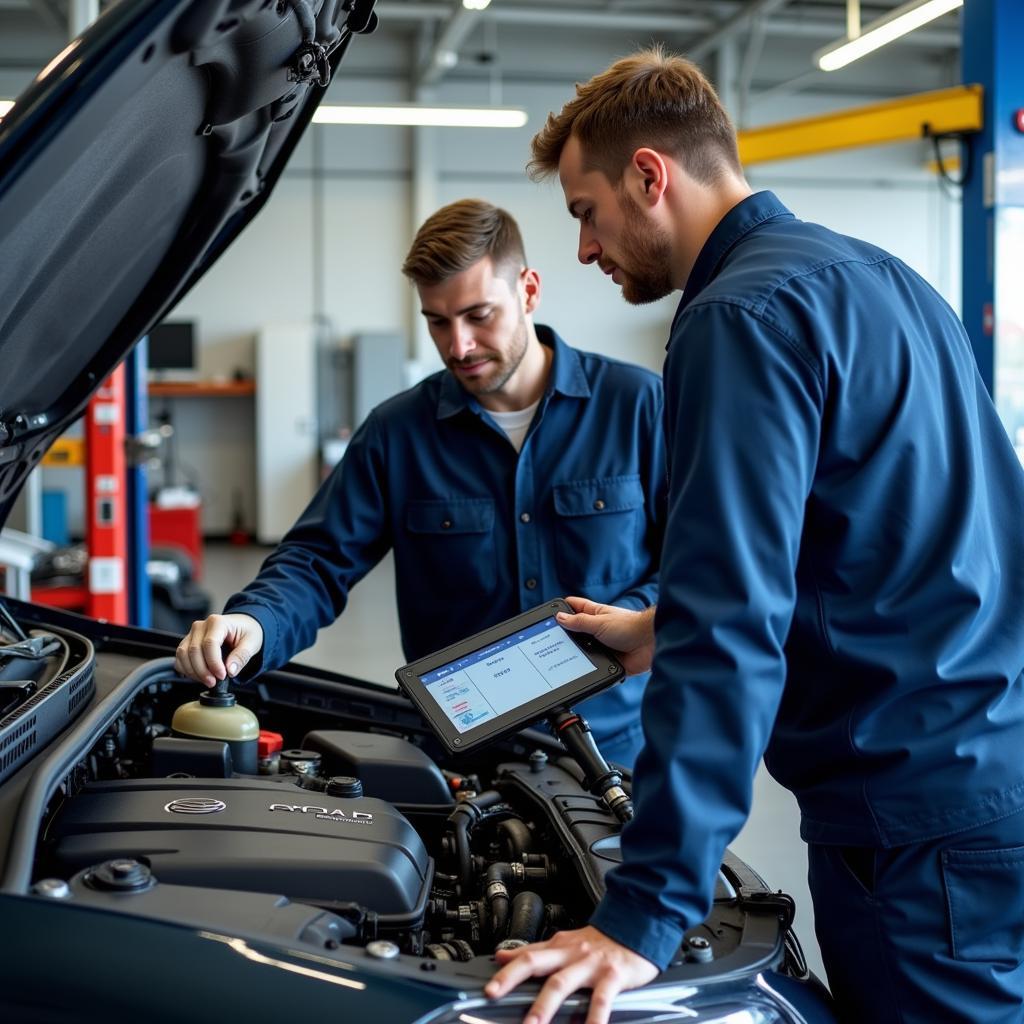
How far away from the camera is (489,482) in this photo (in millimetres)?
2070

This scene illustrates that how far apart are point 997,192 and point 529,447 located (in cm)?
359

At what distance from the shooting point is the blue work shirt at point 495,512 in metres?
2.03

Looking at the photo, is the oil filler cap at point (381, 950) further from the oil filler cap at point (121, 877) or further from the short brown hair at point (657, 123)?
the short brown hair at point (657, 123)

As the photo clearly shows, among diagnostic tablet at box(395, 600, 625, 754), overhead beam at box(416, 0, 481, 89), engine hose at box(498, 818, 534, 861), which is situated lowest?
engine hose at box(498, 818, 534, 861)

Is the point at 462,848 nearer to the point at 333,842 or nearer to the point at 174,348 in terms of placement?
the point at 333,842

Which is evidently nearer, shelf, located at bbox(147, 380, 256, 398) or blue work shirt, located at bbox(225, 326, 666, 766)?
blue work shirt, located at bbox(225, 326, 666, 766)

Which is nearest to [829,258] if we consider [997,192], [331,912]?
[331,912]

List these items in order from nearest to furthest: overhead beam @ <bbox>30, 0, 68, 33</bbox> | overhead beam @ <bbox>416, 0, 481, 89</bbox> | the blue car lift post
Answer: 1. the blue car lift post
2. overhead beam @ <bbox>416, 0, 481, 89</bbox>
3. overhead beam @ <bbox>30, 0, 68, 33</bbox>

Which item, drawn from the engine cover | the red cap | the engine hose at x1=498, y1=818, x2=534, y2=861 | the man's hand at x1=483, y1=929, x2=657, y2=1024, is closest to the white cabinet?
the red cap

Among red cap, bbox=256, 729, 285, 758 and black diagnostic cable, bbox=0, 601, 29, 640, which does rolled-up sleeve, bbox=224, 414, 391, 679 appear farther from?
black diagnostic cable, bbox=0, 601, 29, 640

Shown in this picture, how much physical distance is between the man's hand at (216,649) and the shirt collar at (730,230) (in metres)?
0.78

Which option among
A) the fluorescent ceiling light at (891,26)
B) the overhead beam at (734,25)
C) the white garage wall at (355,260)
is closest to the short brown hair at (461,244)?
the fluorescent ceiling light at (891,26)

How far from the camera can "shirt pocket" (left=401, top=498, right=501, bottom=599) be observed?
2.04 m

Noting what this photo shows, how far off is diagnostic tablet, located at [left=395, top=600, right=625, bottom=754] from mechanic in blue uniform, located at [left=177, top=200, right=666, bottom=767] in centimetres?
47
